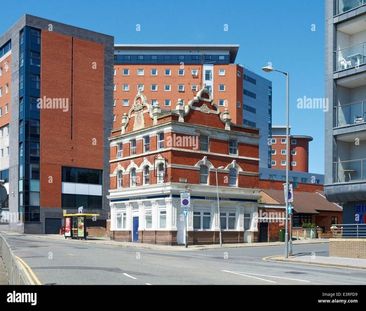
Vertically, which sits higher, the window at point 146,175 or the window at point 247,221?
the window at point 146,175

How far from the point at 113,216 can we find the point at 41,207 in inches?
1042

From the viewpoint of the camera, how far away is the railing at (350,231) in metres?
30.4

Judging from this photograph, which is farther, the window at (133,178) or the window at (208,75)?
the window at (208,75)

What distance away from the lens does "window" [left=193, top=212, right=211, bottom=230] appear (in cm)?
4912

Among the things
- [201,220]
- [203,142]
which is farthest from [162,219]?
[203,142]

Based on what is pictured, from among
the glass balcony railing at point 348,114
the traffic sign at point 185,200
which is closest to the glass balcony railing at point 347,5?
the glass balcony railing at point 348,114

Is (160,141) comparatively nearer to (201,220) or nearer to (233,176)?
(201,220)

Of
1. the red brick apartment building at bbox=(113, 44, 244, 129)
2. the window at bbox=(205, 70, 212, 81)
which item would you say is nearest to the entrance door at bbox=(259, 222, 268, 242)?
the red brick apartment building at bbox=(113, 44, 244, 129)

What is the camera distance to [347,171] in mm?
32781

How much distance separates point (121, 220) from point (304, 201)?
25568 millimetres

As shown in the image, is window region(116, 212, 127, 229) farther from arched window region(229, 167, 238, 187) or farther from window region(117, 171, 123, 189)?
arched window region(229, 167, 238, 187)

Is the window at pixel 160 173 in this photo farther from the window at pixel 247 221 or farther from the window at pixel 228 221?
the window at pixel 247 221

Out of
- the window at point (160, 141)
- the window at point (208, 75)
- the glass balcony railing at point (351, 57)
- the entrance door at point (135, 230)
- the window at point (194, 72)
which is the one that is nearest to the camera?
the glass balcony railing at point (351, 57)
